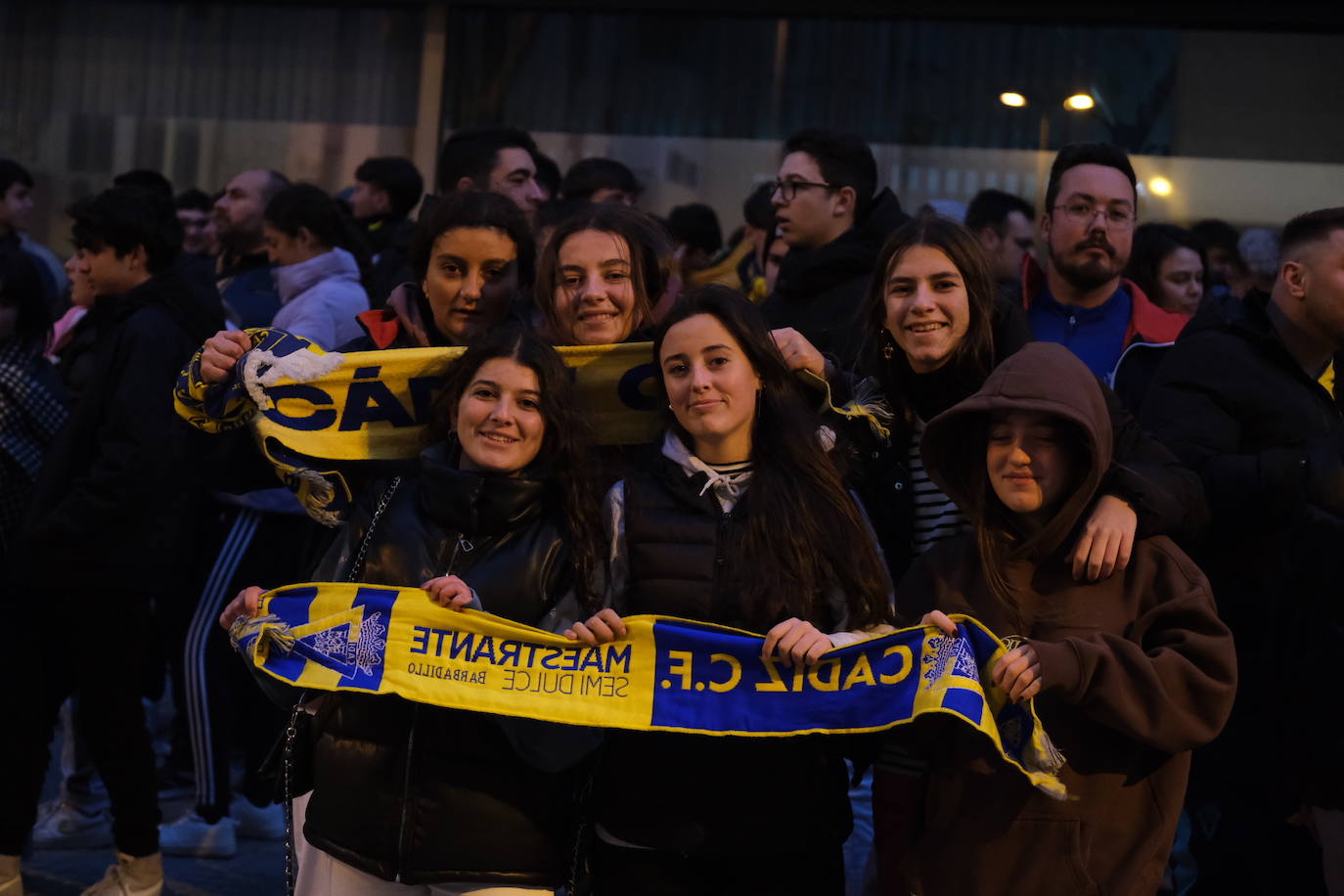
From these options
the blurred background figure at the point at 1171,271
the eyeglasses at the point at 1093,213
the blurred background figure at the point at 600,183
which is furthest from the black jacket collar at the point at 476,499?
the blurred background figure at the point at 1171,271

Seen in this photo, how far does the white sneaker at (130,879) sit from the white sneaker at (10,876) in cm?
22

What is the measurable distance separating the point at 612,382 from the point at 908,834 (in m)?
1.41

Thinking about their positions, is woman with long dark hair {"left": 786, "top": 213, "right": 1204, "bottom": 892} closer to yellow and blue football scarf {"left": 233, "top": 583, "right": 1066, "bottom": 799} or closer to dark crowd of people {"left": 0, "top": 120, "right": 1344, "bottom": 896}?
dark crowd of people {"left": 0, "top": 120, "right": 1344, "bottom": 896}

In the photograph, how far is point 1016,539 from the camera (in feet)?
12.3

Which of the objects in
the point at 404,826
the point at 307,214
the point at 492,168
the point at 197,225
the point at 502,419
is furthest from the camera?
the point at 197,225

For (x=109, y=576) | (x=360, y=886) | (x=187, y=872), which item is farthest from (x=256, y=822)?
(x=360, y=886)

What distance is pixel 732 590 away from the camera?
3.70 meters

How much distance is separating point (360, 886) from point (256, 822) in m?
2.87

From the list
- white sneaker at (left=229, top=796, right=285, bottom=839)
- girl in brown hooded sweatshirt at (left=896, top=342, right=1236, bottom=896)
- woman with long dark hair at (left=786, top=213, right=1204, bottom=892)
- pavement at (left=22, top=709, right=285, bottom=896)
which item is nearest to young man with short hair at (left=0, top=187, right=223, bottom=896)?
pavement at (left=22, top=709, right=285, bottom=896)

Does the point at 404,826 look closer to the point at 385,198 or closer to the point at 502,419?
the point at 502,419

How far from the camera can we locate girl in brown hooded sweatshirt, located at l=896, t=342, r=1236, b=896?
11.2 ft

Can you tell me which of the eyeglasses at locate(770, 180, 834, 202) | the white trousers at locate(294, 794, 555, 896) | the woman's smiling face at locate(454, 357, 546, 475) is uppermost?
the eyeglasses at locate(770, 180, 834, 202)

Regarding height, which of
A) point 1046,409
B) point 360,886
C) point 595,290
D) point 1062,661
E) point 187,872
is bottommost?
point 187,872

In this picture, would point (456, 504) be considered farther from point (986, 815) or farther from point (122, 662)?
point (122, 662)
